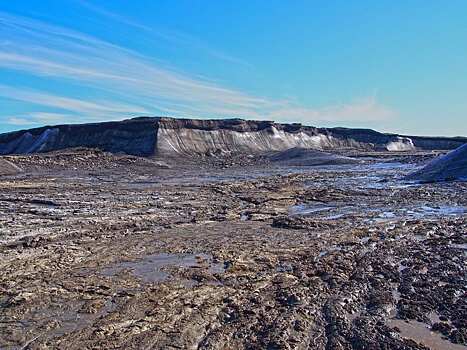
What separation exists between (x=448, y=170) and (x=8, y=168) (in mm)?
39063

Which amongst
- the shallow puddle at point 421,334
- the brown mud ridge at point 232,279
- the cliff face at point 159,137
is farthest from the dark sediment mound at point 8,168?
the shallow puddle at point 421,334

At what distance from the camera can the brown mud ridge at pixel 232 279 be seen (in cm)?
429

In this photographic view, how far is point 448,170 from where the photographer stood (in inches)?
859

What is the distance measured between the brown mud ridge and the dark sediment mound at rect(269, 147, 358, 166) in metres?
30.5

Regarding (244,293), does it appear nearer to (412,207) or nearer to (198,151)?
(412,207)

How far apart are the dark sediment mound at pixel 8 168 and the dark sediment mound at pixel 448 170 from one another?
1424 inches

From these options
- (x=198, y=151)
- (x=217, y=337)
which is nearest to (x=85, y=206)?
(x=217, y=337)

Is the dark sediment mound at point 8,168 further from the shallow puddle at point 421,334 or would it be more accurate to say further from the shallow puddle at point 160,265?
the shallow puddle at point 421,334

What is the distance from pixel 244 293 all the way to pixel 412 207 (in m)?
11.0

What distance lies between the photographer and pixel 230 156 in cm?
5391

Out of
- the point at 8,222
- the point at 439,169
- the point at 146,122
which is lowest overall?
the point at 8,222

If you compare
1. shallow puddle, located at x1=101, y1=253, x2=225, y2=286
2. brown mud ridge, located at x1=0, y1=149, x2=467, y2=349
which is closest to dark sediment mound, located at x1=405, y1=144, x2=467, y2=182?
brown mud ridge, located at x1=0, y1=149, x2=467, y2=349

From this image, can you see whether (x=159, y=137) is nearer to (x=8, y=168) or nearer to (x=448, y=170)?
(x=8, y=168)

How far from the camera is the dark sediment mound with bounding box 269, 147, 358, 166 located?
43.0 meters
